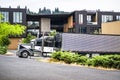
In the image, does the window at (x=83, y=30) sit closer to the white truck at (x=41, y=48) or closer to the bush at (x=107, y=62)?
the white truck at (x=41, y=48)

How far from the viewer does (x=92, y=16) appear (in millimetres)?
95750

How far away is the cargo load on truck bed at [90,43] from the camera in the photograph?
38250mm

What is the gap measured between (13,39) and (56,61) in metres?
53.2

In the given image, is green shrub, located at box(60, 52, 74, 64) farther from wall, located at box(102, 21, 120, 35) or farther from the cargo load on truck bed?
wall, located at box(102, 21, 120, 35)

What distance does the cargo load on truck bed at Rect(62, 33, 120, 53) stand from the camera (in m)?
38.2

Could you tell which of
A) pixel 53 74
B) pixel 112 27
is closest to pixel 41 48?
pixel 112 27

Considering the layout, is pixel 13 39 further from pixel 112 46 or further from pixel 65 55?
pixel 65 55

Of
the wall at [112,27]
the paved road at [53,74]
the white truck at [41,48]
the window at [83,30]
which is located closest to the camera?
the paved road at [53,74]

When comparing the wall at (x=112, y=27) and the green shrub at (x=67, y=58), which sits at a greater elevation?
the wall at (x=112, y=27)

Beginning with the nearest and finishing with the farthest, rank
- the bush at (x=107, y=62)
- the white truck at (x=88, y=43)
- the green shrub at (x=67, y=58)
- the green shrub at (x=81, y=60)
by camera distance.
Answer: the bush at (x=107, y=62)
the green shrub at (x=81, y=60)
the green shrub at (x=67, y=58)
the white truck at (x=88, y=43)

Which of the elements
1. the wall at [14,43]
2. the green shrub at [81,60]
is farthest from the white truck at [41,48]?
the wall at [14,43]

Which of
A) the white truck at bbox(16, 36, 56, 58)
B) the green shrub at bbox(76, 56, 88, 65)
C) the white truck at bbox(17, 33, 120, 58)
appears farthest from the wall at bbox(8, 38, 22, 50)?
the green shrub at bbox(76, 56, 88, 65)

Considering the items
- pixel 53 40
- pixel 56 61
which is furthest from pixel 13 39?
pixel 56 61

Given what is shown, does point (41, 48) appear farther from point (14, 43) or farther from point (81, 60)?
point (14, 43)
